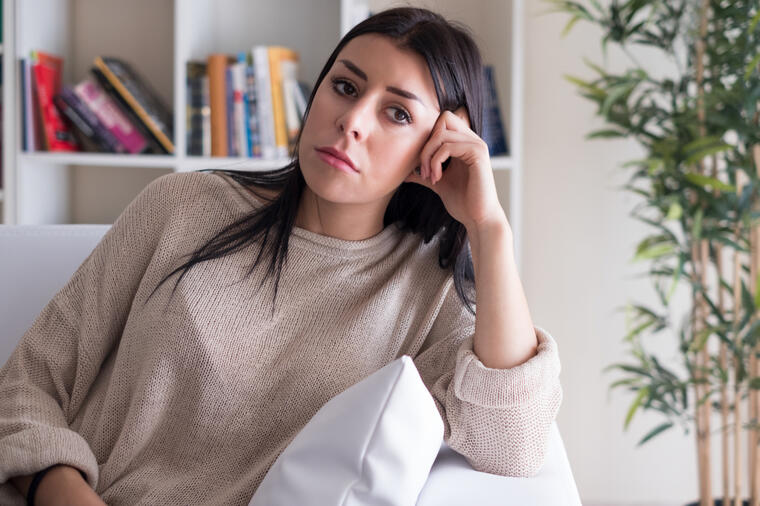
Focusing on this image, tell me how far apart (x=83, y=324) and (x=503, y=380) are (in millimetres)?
638

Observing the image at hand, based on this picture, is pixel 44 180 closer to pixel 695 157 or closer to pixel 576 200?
pixel 576 200

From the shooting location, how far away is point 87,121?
7.52ft

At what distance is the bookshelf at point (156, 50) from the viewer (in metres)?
2.24

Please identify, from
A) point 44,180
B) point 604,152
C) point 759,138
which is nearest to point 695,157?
point 759,138

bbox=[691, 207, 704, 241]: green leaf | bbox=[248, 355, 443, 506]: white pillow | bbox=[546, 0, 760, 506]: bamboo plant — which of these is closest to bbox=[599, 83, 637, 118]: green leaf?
bbox=[546, 0, 760, 506]: bamboo plant

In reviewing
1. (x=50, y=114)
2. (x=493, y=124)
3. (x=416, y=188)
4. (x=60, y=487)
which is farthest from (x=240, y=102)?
(x=60, y=487)

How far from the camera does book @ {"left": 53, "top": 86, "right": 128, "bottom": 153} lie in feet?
7.48

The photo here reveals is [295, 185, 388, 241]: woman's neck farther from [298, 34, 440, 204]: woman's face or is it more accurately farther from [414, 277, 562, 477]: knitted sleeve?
[414, 277, 562, 477]: knitted sleeve

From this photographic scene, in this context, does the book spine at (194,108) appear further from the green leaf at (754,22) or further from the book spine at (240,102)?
the green leaf at (754,22)

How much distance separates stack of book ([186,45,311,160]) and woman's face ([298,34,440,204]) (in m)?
1.12

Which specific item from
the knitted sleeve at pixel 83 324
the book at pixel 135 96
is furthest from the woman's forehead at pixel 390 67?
the book at pixel 135 96

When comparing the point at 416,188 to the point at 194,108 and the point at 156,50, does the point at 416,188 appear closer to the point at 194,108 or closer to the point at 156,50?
the point at 194,108

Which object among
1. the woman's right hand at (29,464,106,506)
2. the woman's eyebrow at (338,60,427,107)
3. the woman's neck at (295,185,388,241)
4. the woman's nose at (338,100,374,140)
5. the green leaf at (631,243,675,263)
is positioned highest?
the woman's eyebrow at (338,60,427,107)

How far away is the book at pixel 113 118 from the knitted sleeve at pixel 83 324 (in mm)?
1131
